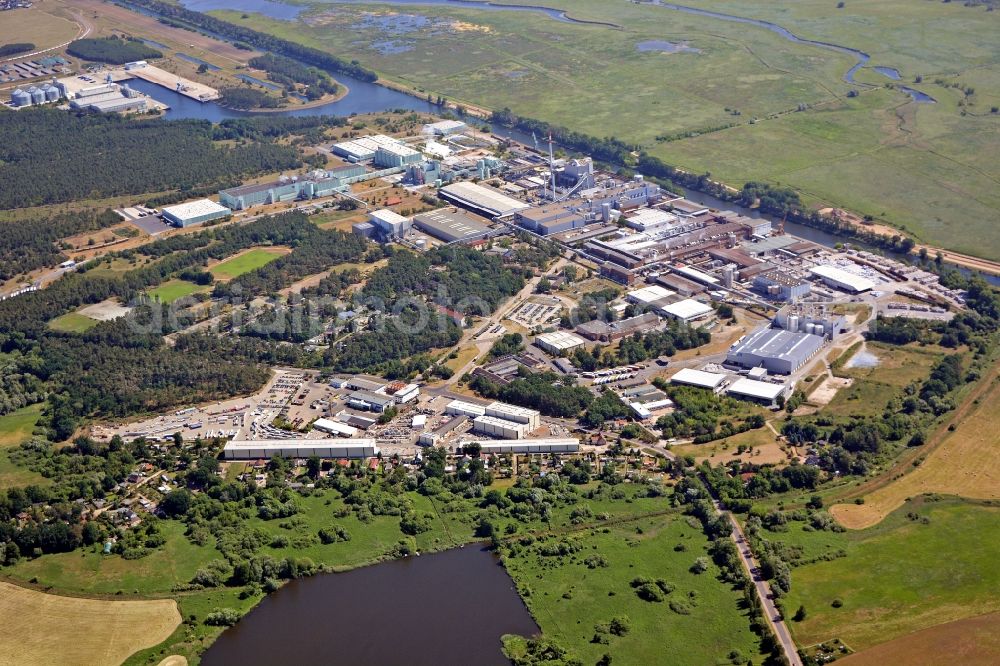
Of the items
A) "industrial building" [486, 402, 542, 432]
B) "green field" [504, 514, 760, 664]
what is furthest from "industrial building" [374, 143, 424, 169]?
"green field" [504, 514, 760, 664]

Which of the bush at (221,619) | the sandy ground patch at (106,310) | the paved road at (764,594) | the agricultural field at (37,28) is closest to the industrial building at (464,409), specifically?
the paved road at (764,594)

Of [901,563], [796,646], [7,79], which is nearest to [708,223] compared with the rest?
[901,563]

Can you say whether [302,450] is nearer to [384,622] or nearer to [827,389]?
[384,622]

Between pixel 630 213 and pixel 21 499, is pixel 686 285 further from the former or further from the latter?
pixel 21 499

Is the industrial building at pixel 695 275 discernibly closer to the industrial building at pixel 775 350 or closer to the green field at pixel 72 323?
the industrial building at pixel 775 350

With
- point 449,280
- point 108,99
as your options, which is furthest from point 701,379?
point 108,99
